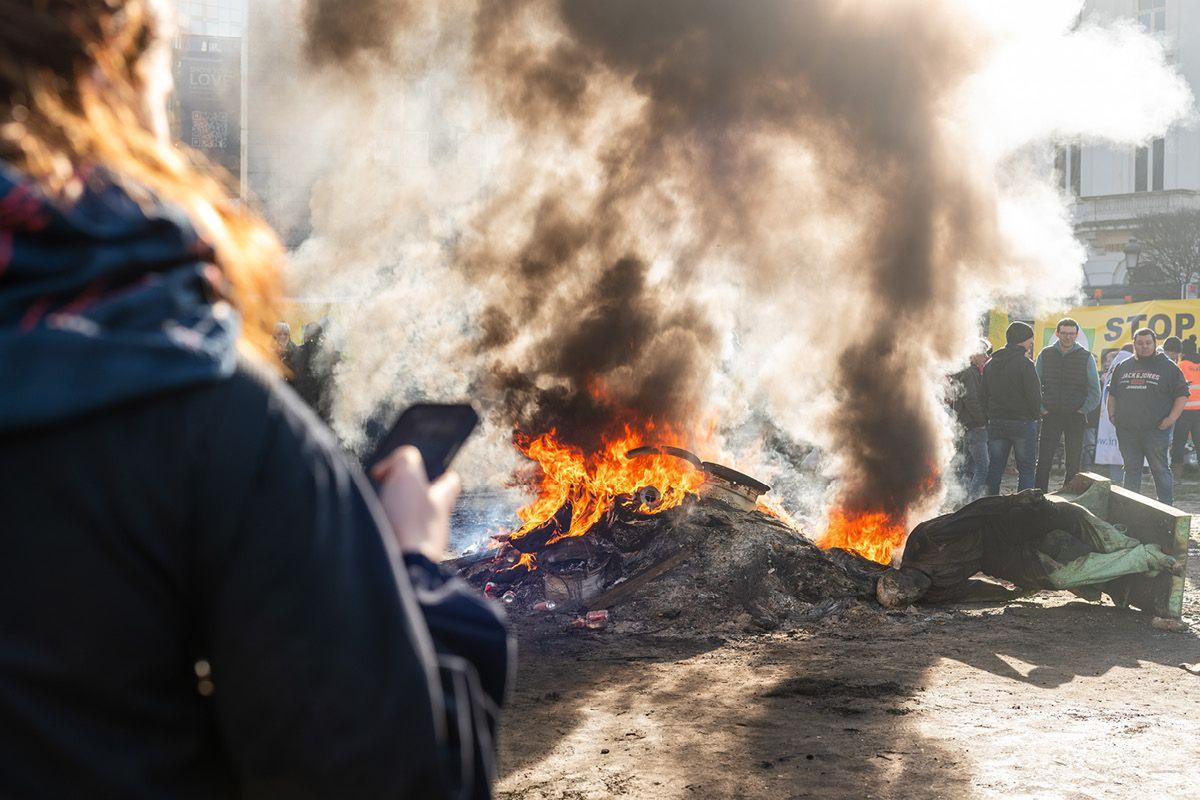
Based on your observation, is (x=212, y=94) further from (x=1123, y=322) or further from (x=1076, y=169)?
(x=1076, y=169)

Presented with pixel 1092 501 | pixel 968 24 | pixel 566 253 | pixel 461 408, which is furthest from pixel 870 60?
pixel 461 408

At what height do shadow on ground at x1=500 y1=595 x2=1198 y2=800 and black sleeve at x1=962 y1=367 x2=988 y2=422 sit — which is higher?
black sleeve at x1=962 y1=367 x2=988 y2=422

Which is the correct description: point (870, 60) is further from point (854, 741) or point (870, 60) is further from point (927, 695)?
point (854, 741)

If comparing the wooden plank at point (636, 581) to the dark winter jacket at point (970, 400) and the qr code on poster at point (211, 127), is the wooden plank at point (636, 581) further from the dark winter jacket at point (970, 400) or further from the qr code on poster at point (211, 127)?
the qr code on poster at point (211, 127)

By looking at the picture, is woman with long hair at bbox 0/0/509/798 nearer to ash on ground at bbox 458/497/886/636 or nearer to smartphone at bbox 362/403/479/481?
smartphone at bbox 362/403/479/481

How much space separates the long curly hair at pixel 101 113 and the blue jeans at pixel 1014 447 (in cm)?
1146

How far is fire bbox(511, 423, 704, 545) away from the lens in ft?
28.1

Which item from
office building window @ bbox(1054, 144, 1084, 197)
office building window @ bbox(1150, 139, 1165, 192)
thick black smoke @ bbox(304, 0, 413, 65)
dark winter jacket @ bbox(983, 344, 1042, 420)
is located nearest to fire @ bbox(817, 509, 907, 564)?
dark winter jacket @ bbox(983, 344, 1042, 420)

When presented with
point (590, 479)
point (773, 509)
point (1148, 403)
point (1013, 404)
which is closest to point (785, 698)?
point (590, 479)

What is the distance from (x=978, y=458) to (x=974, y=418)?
0.47 metres

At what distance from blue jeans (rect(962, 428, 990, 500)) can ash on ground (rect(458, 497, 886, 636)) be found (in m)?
4.13

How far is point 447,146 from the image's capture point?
1398 cm

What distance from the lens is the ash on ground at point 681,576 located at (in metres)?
7.53

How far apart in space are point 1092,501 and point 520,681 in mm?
4841
